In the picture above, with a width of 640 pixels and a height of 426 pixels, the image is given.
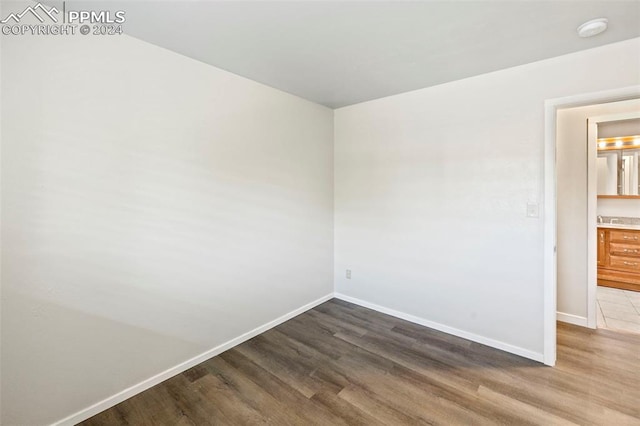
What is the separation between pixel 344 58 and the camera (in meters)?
2.25

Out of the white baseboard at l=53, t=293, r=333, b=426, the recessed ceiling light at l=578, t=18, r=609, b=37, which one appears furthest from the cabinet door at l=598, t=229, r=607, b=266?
the white baseboard at l=53, t=293, r=333, b=426

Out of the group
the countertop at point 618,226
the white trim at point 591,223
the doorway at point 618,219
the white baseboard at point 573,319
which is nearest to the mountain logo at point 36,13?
the white trim at point 591,223

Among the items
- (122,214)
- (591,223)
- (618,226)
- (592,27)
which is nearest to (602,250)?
(618,226)

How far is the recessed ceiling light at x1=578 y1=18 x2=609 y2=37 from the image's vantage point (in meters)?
1.73

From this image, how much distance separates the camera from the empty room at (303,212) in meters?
1.64

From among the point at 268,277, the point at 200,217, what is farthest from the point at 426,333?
the point at 200,217

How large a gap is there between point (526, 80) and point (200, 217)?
299 cm

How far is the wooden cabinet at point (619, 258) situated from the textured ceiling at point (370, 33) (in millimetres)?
3387

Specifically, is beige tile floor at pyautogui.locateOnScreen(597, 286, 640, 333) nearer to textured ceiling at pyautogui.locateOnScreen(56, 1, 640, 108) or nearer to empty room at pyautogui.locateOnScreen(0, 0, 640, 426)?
empty room at pyautogui.locateOnScreen(0, 0, 640, 426)

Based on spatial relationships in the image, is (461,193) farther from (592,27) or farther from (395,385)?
(395,385)

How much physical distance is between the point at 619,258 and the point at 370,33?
4.85m

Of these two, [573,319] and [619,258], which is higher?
[619,258]

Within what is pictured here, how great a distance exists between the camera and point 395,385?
6.85ft

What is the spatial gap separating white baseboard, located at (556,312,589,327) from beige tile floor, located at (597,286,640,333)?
149 mm
